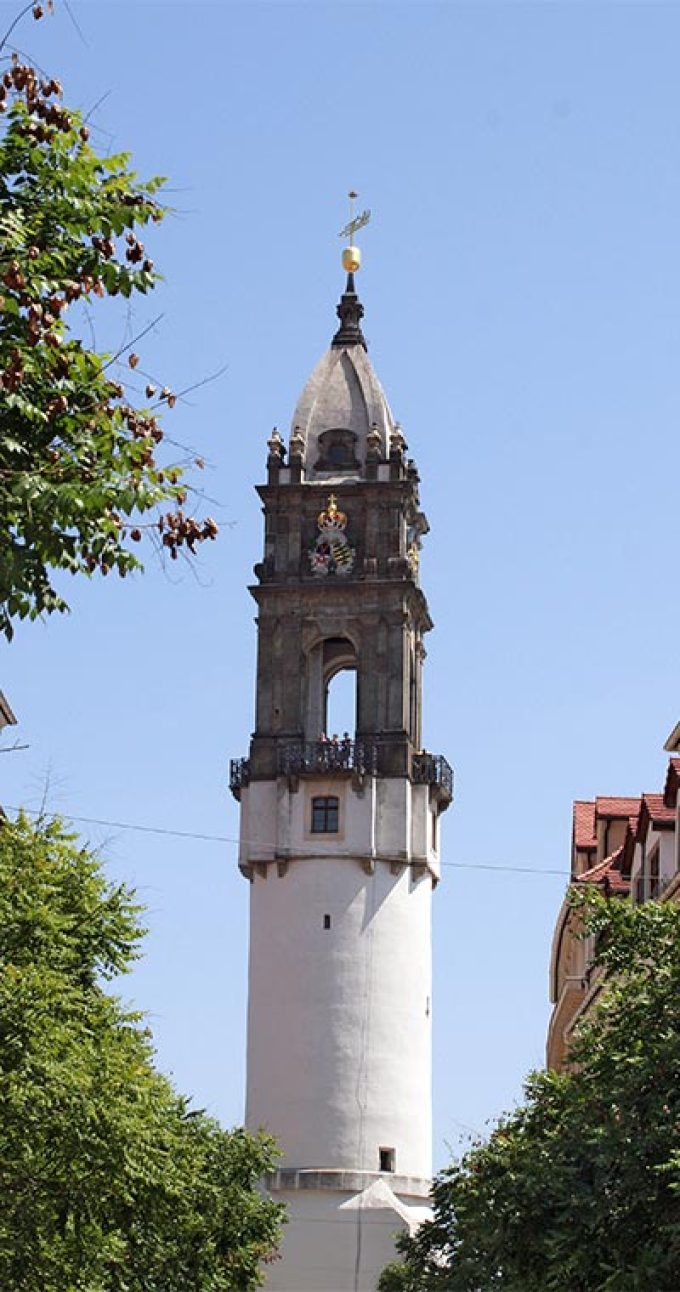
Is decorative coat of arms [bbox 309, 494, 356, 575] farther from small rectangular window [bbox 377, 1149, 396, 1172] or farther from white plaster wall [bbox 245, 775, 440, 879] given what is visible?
small rectangular window [bbox 377, 1149, 396, 1172]

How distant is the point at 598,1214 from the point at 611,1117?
1.70 meters

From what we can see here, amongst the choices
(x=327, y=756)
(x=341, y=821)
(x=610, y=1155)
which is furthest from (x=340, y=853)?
(x=610, y=1155)

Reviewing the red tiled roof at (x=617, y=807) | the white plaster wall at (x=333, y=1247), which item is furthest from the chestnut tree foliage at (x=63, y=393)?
the white plaster wall at (x=333, y=1247)

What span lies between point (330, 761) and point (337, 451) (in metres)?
13.7

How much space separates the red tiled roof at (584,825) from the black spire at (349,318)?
26.4 m

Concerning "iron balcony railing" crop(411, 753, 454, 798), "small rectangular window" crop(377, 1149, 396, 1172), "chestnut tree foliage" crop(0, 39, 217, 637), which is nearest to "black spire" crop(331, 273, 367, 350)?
"iron balcony railing" crop(411, 753, 454, 798)

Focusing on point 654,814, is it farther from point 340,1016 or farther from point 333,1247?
point 340,1016

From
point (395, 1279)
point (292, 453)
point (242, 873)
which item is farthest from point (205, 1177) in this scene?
point (292, 453)

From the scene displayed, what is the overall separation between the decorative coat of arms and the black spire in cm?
780

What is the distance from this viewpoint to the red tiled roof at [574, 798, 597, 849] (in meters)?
82.1

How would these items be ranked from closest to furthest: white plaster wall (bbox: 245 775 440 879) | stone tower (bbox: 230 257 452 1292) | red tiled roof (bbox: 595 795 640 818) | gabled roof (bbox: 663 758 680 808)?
gabled roof (bbox: 663 758 680 808) → red tiled roof (bbox: 595 795 640 818) → stone tower (bbox: 230 257 452 1292) → white plaster wall (bbox: 245 775 440 879)

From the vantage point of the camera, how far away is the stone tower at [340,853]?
91.3m

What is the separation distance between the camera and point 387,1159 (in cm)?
9219

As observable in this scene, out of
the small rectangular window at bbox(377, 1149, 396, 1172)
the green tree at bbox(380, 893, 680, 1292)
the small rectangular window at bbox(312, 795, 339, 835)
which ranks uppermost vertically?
the small rectangular window at bbox(312, 795, 339, 835)
